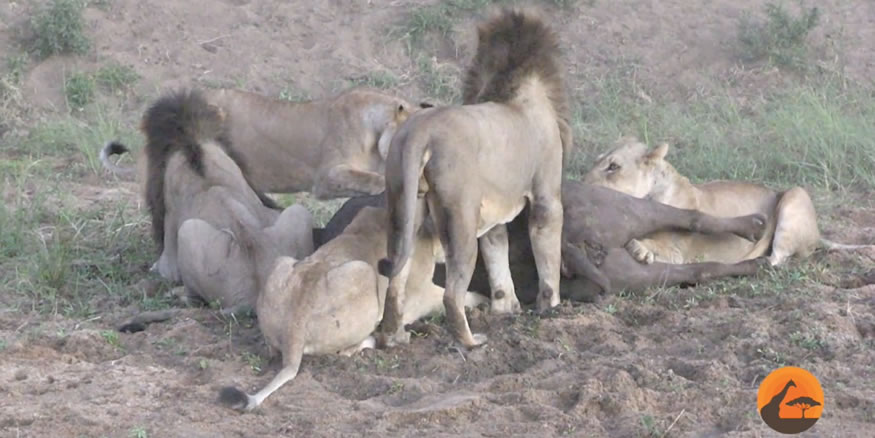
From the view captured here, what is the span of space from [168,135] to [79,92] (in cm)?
419

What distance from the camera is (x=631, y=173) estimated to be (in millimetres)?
7203

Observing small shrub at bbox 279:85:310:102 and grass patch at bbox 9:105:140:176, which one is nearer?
grass patch at bbox 9:105:140:176

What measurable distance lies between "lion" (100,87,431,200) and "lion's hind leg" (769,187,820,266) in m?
2.57

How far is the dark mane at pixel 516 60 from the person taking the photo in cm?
637

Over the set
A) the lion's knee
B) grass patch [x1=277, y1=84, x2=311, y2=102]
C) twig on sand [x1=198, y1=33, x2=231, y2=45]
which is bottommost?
grass patch [x1=277, y1=84, x2=311, y2=102]

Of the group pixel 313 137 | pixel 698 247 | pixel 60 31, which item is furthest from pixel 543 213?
pixel 60 31

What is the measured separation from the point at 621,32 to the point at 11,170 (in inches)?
225

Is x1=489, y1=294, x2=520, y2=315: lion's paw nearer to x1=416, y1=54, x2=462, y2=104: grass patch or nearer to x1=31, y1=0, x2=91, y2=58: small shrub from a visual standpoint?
x1=416, y1=54, x2=462, y2=104: grass patch

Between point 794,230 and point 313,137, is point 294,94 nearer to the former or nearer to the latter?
point 313,137

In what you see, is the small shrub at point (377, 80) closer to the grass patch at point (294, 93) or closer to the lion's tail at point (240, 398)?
the grass patch at point (294, 93)

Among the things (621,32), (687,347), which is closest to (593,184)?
(687,347)

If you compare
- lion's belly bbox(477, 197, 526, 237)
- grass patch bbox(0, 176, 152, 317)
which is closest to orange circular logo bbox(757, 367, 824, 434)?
lion's belly bbox(477, 197, 526, 237)

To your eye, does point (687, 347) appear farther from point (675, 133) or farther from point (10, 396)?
point (675, 133)

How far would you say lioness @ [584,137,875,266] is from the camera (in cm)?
685
